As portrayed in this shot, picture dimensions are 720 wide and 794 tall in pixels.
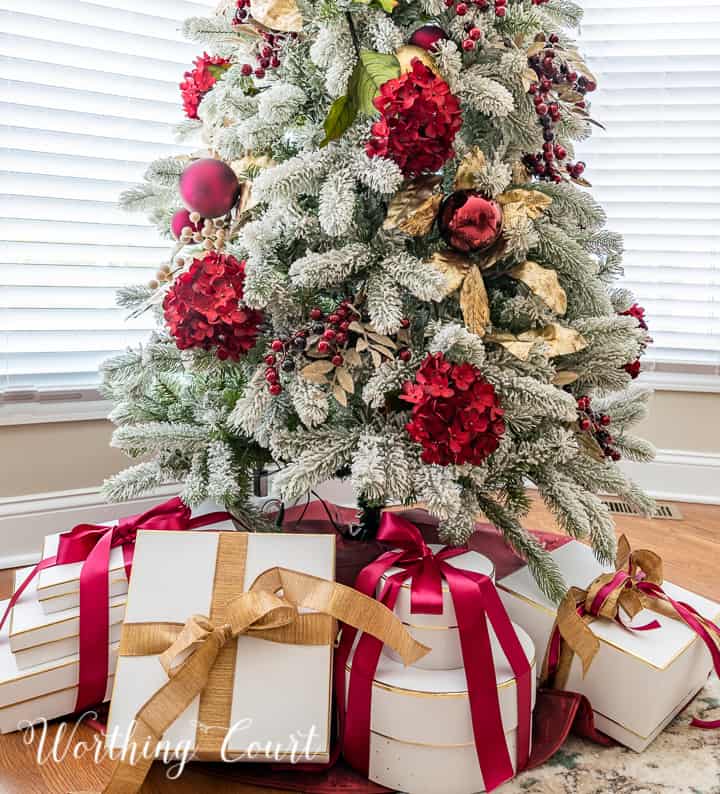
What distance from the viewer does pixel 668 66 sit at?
2.12 m

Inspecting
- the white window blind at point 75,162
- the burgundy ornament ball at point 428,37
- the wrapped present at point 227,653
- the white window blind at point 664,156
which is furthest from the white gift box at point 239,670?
the white window blind at point 664,156

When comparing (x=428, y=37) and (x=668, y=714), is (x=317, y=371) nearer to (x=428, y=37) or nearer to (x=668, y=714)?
(x=428, y=37)

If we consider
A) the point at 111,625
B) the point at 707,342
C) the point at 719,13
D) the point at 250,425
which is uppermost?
the point at 719,13

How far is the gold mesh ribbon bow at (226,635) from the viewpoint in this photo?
0.82 metres

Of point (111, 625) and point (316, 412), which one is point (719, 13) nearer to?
point (316, 412)

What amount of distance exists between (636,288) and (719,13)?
0.83 metres

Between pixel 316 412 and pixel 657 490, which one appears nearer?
pixel 316 412

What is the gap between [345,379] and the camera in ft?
3.30

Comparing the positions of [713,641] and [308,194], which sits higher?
[308,194]

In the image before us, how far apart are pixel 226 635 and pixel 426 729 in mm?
272

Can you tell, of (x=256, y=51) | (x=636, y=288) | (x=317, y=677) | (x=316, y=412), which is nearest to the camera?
(x=317, y=677)

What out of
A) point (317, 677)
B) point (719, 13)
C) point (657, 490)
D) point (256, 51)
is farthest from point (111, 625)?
point (719, 13)

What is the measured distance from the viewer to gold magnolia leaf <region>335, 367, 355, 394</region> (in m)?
1.00

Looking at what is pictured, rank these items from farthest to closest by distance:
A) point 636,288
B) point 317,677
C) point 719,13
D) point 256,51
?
point 636,288 < point 719,13 < point 256,51 < point 317,677
